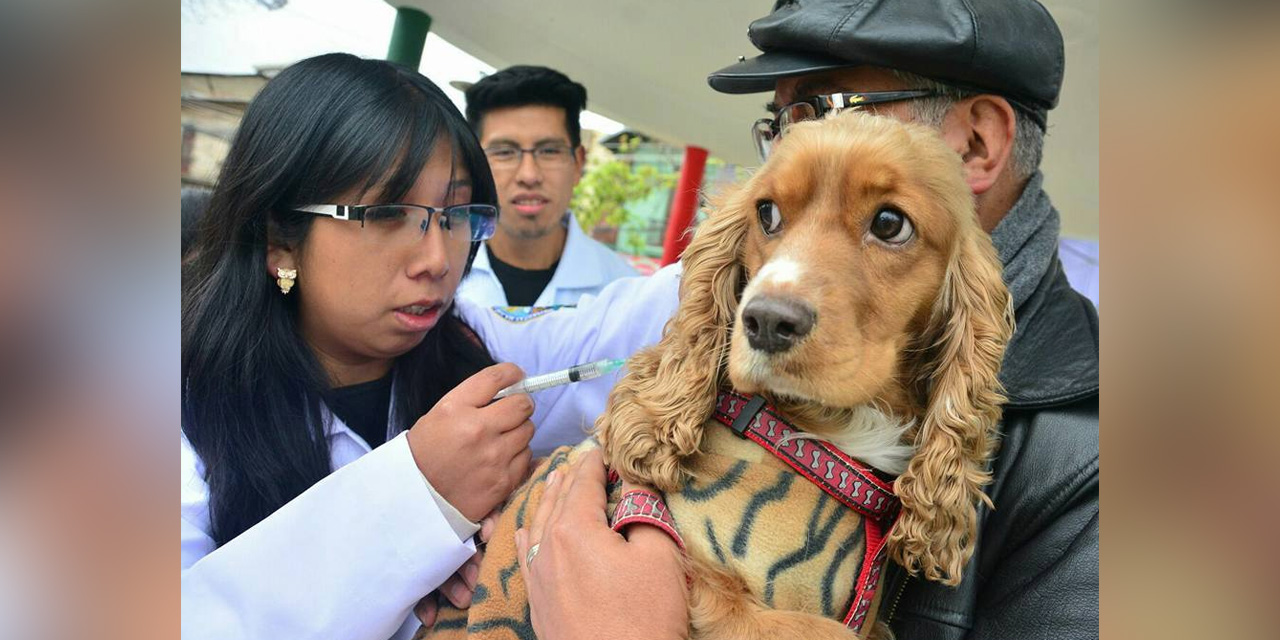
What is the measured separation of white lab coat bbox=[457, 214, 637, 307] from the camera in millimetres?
4961

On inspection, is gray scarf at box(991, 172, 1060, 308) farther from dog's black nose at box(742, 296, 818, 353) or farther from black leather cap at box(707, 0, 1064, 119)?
dog's black nose at box(742, 296, 818, 353)

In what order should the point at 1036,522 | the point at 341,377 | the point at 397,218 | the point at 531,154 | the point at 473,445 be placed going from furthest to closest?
1. the point at 531,154
2. the point at 341,377
3. the point at 397,218
4. the point at 473,445
5. the point at 1036,522

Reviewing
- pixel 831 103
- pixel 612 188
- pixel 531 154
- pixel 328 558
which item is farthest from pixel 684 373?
pixel 612 188

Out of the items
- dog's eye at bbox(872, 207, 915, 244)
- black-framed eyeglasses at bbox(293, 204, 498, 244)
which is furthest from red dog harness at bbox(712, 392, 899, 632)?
black-framed eyeglasses at bbox(293, 204, 498, 244)

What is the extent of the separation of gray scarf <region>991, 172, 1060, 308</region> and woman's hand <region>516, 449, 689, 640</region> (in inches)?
40.4

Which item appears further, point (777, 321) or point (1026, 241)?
point (1026, 241)

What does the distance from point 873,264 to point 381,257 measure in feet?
4.20

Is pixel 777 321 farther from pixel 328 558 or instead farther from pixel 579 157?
pixel 579 157

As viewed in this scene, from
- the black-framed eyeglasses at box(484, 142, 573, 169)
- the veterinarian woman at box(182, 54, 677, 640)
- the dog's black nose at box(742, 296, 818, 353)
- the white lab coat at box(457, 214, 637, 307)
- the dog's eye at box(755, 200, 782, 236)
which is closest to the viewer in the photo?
the dog's black nose at box(742, 296, 818, 353)

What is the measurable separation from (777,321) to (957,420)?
0.46 metres

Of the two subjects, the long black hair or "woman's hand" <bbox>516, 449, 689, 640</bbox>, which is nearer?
"woman's hand" <bbox>516, 449, 689, 640</bbox>

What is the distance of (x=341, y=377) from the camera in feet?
8.07

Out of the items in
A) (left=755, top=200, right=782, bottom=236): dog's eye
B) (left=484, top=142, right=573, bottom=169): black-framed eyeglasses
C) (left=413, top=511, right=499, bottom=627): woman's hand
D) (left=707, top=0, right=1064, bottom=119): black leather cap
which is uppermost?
(left=707, top=0, right=1064, bottom=119): black leather cap

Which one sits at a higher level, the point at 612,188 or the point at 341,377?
the point at 612,188
